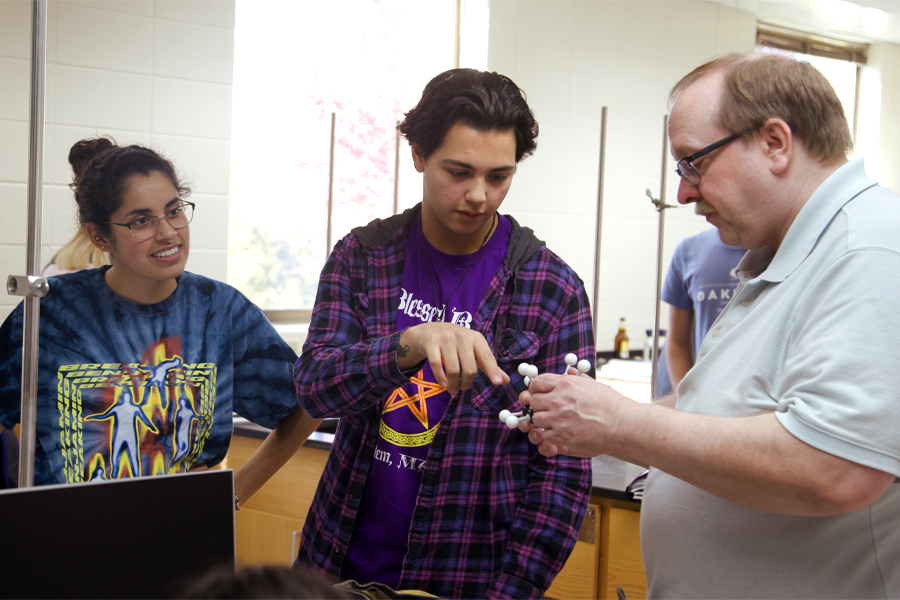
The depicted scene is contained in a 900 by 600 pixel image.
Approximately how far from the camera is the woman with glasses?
1.21 meters

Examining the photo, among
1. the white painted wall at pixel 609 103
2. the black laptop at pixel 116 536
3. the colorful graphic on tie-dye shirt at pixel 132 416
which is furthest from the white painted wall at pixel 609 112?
the black laptop at pixel 116 536

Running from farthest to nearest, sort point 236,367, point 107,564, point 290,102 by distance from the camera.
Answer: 1. point 290,102
2. point 236,367
3. point 107,564

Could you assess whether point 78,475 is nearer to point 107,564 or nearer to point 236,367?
point 236,367

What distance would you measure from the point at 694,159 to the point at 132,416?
998mm

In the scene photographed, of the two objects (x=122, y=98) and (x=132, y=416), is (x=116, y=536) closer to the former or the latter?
(x=132, y=416)

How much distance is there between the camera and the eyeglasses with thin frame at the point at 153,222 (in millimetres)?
1265

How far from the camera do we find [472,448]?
1.22m

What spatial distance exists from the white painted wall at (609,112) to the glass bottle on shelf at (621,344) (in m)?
0.05

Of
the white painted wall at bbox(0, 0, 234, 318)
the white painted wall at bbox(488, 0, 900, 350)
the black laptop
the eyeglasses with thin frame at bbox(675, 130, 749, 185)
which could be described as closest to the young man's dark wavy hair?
the eyeglasses with thin frame at bbox(675, 130, 749, 185)

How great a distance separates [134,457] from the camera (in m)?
1.21

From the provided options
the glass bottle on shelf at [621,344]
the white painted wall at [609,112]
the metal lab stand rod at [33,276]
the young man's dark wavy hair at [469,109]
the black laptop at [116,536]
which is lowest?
the glass bottle on shelf at [621,344]

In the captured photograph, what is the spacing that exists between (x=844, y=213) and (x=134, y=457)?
114 centimetres

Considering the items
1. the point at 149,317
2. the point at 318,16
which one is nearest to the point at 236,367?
the point at 149,317

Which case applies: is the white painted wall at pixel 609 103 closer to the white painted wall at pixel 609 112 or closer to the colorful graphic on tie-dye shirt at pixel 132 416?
the white painted wall at pixel 609 112
